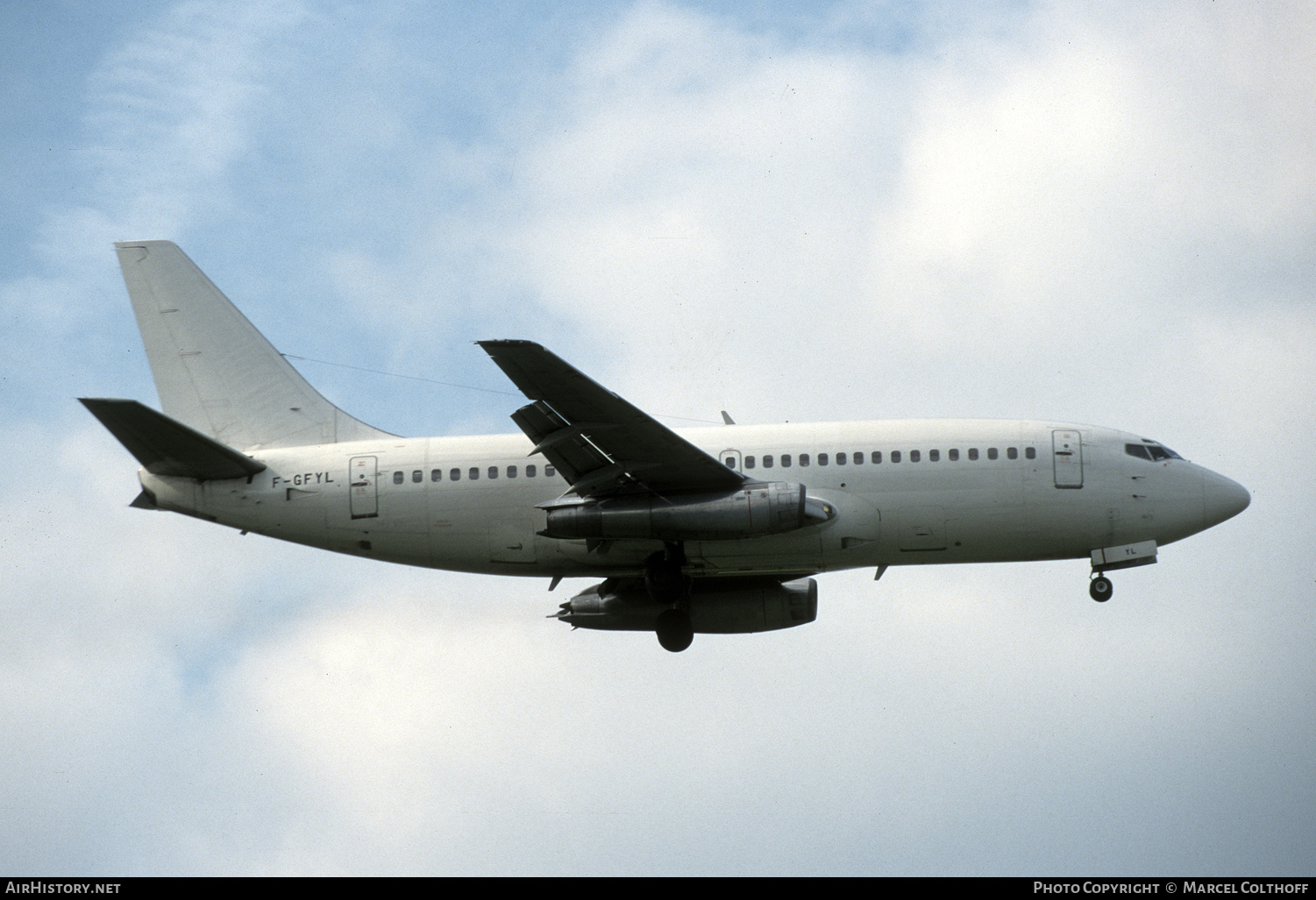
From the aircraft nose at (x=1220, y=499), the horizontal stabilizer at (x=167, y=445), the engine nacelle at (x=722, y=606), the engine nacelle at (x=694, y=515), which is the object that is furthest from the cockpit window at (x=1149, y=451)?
the horizontal stabilizer at (x=167, y=445)

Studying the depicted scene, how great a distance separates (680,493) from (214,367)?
1391 cm

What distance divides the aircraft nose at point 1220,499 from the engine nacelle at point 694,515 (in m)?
9.38

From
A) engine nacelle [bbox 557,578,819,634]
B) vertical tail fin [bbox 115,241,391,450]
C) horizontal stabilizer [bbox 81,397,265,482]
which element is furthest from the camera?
engine nacelle [bbox 557,578,819,634]

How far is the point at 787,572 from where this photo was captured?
39531mm

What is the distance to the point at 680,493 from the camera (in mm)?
36375

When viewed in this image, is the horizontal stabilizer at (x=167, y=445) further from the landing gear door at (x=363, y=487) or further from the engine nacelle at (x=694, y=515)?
the engine nacelle at (x=694, y=515)

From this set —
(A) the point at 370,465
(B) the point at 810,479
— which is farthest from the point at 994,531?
(A) the point at 370,465

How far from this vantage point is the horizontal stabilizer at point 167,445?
117 feet

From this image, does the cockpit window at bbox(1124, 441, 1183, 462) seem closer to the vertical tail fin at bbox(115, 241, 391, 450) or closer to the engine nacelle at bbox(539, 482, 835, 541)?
the engine nacelle at bbox(539, 482, 835, 541)

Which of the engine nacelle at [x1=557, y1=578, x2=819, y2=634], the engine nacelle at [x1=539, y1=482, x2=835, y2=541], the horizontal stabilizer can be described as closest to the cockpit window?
the engine nacelle at [x1=539, y1=482, x2=835, y2=541]

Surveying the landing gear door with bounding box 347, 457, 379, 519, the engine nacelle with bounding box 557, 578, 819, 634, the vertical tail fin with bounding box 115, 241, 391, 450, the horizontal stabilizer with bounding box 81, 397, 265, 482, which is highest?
the vertical tail fin with bounding box 115, 241, 391, 450

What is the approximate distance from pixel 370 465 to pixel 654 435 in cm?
784

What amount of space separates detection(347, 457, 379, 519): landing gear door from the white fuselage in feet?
0.10

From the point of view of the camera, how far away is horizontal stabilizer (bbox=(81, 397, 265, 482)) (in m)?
35.6
